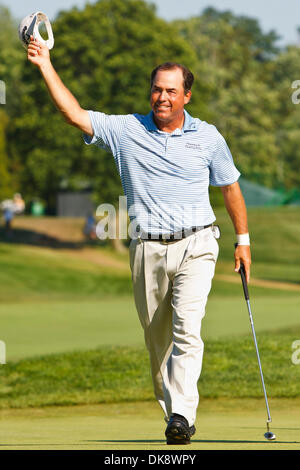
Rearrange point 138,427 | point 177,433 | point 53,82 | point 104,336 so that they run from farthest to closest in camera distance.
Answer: point 104,336
point 138,427
point 53,82
point 177,433

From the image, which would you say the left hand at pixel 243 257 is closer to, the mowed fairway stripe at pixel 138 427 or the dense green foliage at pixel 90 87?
the mowed fairway stripe at pixel 138 427

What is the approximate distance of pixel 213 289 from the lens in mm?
31969

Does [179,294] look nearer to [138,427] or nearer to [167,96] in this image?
[167,96]

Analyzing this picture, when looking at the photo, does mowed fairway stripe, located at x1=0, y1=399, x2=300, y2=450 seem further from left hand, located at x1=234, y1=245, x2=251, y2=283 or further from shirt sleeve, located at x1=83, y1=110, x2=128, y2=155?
shirt sleeve, located at x1=83, y1=110, x2=128, y2=155

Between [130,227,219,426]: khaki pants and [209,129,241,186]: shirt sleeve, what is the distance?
32 centimetres

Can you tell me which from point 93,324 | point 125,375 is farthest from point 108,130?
point 93,324

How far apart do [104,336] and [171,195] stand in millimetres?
10542

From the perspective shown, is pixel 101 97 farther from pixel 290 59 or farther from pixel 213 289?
pixel 290 59

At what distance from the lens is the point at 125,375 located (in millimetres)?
10672

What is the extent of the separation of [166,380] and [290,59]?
244ft

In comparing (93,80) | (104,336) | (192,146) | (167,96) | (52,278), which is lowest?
(192,146)

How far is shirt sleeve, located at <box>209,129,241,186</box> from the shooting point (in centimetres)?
606

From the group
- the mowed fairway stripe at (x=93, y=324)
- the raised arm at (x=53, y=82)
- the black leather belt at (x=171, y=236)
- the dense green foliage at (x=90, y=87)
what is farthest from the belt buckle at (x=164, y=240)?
the dense green foliage at (x=90, y=87)

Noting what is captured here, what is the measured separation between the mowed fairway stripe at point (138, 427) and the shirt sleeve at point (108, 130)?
1773 mm
